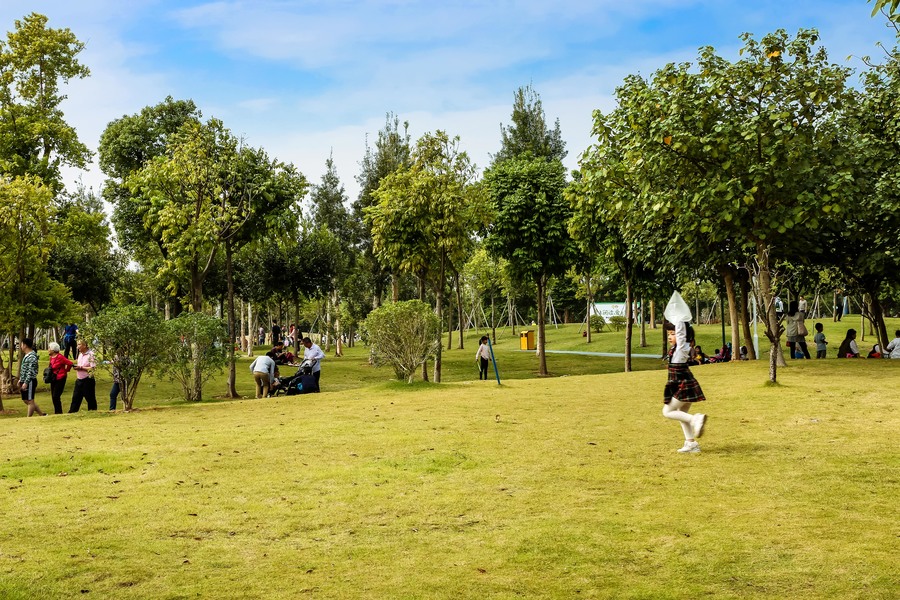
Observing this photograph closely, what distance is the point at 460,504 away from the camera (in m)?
9.19

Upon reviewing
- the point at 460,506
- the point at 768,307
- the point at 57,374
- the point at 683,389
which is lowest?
the point at 460,506

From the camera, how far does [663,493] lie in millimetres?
9539

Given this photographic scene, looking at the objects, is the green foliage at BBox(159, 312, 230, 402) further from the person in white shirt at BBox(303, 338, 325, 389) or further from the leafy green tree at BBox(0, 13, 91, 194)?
the leafy green tree at BBox(0, 13, 91, 194)

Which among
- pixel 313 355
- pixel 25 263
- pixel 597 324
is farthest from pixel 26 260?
pixel 597 324

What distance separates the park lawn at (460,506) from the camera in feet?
22.1

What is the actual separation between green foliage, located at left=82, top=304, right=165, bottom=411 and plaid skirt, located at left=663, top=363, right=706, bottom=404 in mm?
11796

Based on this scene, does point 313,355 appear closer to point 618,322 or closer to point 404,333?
point 404,333

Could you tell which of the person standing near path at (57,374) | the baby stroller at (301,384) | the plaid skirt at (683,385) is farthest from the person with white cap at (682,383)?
the person standing near path at (57,374)

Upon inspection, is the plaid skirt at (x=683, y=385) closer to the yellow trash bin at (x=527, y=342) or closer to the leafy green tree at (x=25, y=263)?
the leafy green tree at (x=25, y=263)

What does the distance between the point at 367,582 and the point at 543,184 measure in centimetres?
2845

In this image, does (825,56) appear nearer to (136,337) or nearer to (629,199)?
(629,199)

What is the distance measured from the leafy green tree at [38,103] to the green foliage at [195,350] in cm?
1363

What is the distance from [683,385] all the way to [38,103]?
28.6m

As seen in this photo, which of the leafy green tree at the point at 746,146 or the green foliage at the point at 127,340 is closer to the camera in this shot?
the green foliage at the point at 127,340
